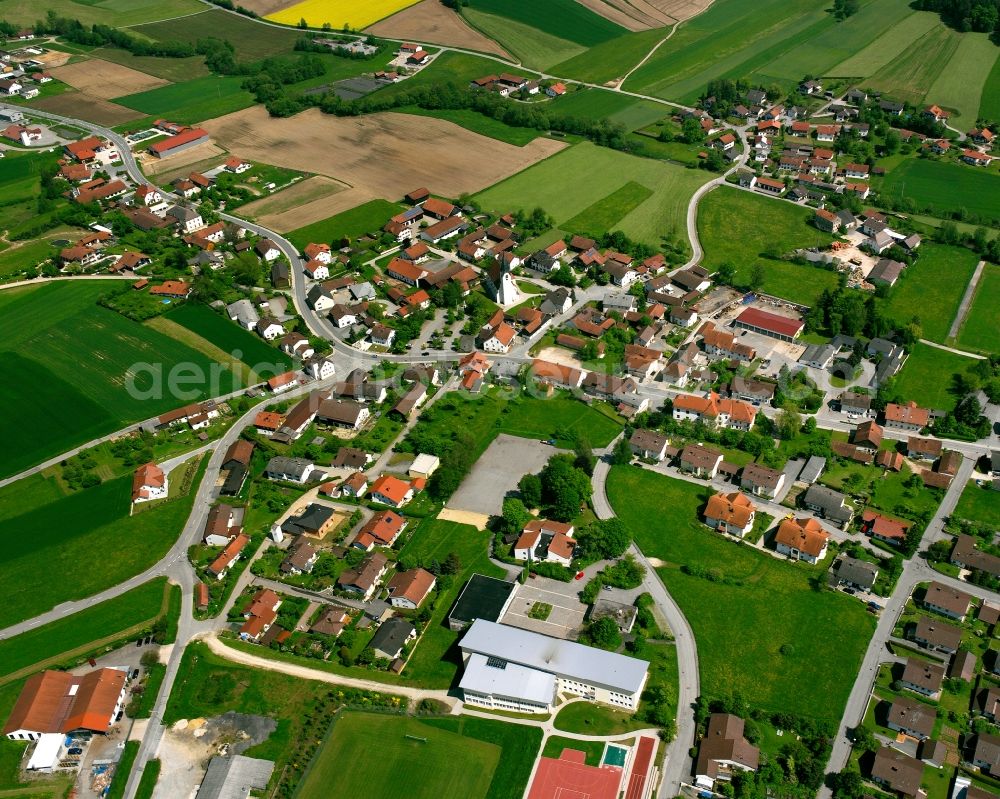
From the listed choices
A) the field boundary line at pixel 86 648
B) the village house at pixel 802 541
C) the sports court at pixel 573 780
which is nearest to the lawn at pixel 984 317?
the village house at pixel 802 541

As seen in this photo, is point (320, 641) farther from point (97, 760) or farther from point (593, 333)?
point (593, 333)

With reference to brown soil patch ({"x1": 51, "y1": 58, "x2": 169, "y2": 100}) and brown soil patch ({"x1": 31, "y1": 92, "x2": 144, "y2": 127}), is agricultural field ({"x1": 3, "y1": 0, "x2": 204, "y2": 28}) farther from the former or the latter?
brown soil patch ({"x1": 31, "y1": 92, "x2": 144, "y2": 127})

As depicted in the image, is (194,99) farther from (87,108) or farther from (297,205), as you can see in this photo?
(297,205)

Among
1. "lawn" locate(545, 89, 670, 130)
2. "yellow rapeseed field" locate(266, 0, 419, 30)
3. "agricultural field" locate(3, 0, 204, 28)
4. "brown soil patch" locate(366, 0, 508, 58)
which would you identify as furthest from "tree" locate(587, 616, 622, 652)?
"agricultural field" locate(3, 0, 204, 28)

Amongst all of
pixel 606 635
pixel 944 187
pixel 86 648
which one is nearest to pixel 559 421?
pixel 606 635

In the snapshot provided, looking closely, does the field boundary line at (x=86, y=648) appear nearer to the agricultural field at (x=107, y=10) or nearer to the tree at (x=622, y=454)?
the tree at (x=622, y=454)

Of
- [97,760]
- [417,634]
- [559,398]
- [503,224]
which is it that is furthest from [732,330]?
[97,760]
